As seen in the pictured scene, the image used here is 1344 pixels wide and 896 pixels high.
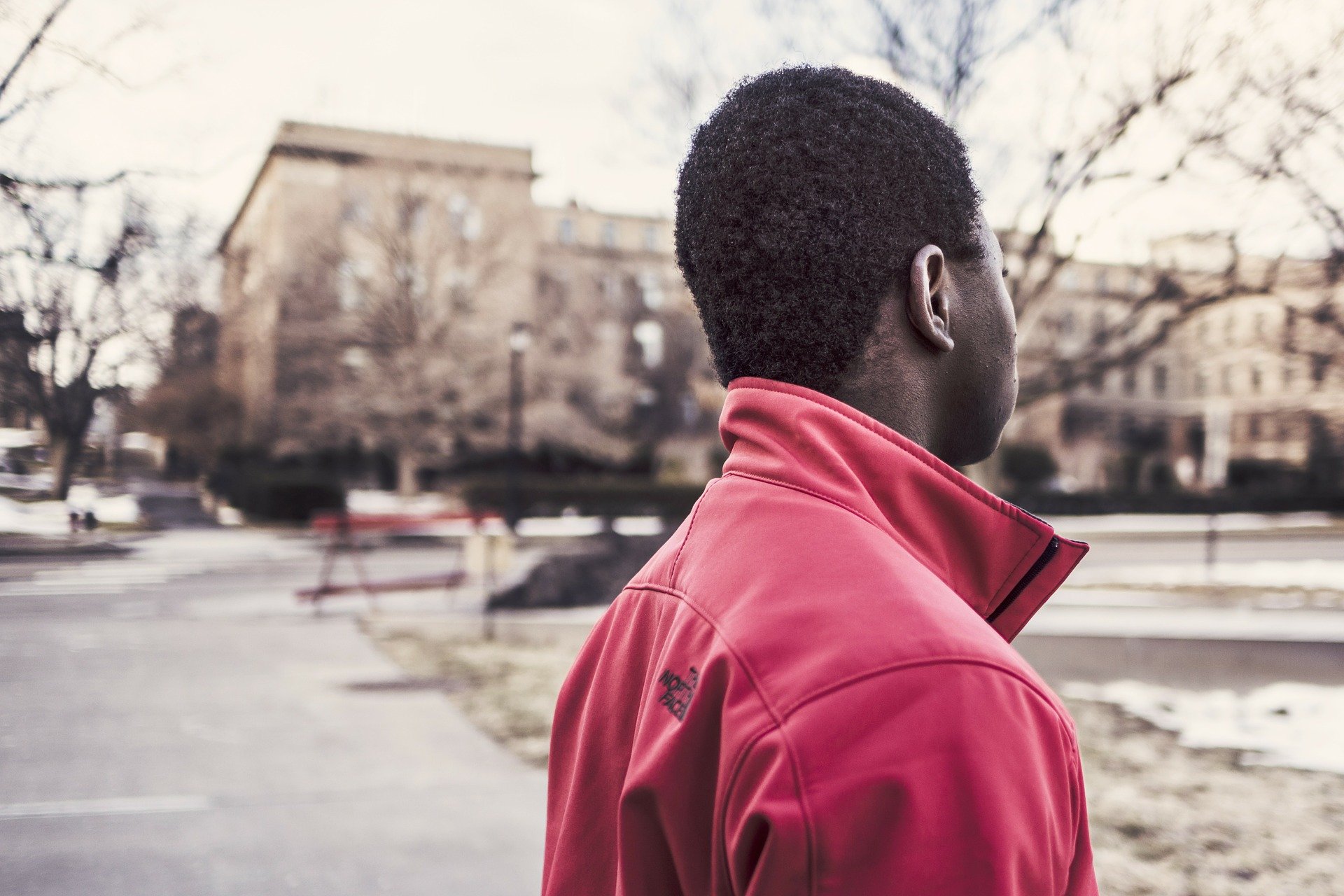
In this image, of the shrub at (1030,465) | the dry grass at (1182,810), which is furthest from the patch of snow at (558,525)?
the shrub at (1030,465)

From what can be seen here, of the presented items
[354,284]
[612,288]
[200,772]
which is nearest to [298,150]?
[200,772]

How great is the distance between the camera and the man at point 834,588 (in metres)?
0.82

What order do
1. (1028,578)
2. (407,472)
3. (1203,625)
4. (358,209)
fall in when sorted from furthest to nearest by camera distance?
(407,472) < (358,209) < (1203,625) < (1028,578)

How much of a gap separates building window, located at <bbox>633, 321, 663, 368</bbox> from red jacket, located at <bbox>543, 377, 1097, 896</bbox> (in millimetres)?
33631

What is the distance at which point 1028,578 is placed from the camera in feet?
3.68

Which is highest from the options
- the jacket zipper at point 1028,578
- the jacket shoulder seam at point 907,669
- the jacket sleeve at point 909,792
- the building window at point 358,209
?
the building window at point 358,209

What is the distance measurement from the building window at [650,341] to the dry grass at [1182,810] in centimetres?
2898

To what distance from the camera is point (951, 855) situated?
0.81 meters

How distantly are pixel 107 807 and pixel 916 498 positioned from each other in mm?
4188

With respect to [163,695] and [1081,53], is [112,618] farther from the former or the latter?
[1081,53]

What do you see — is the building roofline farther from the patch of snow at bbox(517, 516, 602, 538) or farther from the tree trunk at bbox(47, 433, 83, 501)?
the patch of snow at bbox(517, 516, 602, 538)

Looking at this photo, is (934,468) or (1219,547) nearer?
(934,468)

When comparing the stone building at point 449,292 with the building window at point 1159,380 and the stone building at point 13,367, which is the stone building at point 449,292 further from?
the building window at point 1159,380

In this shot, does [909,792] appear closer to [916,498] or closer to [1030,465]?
[916,498]
